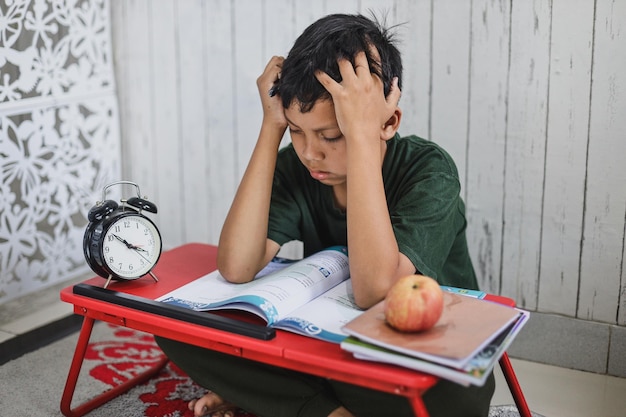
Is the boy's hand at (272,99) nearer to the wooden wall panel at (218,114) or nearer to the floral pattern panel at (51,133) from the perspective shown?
the wooden wall panel at (218,114)

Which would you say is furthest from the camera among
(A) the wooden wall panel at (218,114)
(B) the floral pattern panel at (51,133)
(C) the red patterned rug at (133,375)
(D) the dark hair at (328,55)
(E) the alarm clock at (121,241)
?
(A) the wooden wall panel at (218,114)

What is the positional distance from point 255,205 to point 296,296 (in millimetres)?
241

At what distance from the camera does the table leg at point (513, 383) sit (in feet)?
4.69

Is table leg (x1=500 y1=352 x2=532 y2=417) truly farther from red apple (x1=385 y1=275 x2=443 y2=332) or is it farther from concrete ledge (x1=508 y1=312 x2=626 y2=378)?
concrete ledge (x1=508 y1=312 x2=626 y2=378)

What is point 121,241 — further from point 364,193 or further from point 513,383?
point 513,383

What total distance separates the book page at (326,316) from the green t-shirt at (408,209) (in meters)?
0.15


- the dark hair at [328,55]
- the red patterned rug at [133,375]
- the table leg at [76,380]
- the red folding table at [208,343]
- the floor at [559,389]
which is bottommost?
the floor at [559,389]

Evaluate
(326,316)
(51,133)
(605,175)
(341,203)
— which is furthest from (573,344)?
(51,133)

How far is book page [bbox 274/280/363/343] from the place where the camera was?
128 cm

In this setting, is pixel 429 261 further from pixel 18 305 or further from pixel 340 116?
pixel 18 305

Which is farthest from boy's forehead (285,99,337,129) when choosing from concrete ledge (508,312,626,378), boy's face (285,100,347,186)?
concrete ledge (508,312,626,378)

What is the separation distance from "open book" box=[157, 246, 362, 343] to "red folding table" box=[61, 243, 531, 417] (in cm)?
2

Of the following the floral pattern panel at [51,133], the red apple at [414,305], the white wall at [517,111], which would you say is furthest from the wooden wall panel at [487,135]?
the floral pattern panel at [51,133]

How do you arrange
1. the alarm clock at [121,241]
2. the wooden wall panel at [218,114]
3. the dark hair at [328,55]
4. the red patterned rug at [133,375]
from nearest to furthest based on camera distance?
the dark hair at [328,55] → the alarm clock at [121,241] → the red patterned rug at [133,375] → the wooden wall panel at [218,114]
